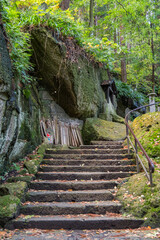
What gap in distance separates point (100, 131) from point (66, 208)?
430 centimetres

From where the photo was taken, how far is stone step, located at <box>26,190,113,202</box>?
138 inches

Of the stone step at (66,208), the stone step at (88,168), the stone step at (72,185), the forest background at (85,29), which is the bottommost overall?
the stone step at (66,208)

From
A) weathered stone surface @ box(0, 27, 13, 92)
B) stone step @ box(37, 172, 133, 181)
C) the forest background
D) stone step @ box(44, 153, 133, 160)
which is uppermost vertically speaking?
the forest background

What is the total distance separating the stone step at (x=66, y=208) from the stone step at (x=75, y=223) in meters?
0.21

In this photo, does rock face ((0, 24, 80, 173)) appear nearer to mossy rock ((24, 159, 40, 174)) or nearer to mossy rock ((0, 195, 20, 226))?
mossy rock ((24, 159, 40, 174))

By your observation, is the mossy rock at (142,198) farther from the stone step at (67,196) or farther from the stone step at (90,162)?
the stone step at (90,162)

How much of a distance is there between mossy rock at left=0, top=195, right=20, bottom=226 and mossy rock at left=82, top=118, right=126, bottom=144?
445 centimetres

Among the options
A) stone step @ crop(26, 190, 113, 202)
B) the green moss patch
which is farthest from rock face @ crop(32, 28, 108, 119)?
stone step @ crop(26, 190, 113, 202)

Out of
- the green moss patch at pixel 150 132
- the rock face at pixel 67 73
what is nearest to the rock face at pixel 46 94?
the rock face at pixel 67 73

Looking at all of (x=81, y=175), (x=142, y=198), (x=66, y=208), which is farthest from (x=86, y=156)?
(x=142, y=198)

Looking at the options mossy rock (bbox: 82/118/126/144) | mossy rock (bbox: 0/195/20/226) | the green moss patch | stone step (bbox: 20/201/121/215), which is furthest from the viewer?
mossy rock (bbox: 82/118/126/144)

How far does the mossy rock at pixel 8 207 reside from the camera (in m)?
2.79

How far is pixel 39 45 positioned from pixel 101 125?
3.94 meters

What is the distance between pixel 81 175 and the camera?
432 cm
